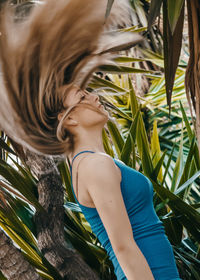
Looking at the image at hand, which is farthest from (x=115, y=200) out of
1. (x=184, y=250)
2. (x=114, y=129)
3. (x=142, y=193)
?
(x=114, y=129)

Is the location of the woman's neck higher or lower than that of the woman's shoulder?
higher

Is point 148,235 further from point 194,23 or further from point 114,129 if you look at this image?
point 114,129

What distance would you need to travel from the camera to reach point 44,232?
118 cm

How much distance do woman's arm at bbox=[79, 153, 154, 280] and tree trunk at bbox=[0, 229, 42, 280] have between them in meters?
0.28

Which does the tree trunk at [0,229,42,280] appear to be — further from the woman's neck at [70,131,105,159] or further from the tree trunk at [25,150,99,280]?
the woman's neck at [70,131,105,159]

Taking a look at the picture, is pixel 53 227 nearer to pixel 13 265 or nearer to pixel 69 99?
pixel 13 265

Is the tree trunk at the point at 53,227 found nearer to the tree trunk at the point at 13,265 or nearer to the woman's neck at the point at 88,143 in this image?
the tree trunk at the point at 13,265

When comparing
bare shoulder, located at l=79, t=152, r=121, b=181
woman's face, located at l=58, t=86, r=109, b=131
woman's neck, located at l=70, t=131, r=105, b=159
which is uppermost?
woman's face, located at l=58, t=86, r=109, b=131

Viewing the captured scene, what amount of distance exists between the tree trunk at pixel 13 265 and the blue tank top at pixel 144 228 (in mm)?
223

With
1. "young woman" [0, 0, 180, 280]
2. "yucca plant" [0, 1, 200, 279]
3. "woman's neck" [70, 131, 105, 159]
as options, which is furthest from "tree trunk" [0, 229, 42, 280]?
"woman's neck" [70, 131, 105, 159]

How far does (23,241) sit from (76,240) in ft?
0.56

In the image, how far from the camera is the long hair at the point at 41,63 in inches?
41.5

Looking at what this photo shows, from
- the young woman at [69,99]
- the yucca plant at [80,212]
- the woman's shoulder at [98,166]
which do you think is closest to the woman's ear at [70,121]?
the young woman at [69,99]

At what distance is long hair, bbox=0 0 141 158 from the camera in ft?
3.46
